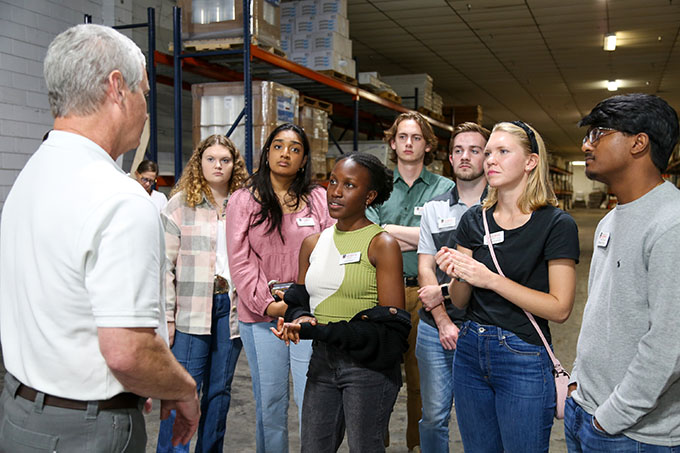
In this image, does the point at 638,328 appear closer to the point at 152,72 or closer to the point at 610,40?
the point at 152,72

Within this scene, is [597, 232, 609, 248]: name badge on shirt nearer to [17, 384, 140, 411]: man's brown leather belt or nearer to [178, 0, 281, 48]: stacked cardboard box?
[17, 384, 140, 411]: man's brown leather belt

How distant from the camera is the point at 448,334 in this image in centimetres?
251

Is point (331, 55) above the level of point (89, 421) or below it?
above

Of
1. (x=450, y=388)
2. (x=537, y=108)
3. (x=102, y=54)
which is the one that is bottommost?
(x=450, y=388)

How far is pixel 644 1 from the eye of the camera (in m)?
7.78

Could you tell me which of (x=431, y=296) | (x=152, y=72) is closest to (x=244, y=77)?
(x=152, y=72)

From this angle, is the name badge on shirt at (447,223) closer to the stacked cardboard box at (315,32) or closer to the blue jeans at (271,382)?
the blue jeans at (271,382)

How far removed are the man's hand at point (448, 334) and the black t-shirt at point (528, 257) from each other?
0.45 m

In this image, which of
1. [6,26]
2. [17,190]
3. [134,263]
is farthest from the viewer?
[6,26]

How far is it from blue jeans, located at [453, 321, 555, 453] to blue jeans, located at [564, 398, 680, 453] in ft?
0.60

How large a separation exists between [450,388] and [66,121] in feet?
6.62

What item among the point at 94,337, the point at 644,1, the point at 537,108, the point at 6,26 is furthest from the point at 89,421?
the point at 537,108

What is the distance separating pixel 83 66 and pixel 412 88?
28.2 feet

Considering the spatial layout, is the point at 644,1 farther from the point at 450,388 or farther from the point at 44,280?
the point at 44,280
